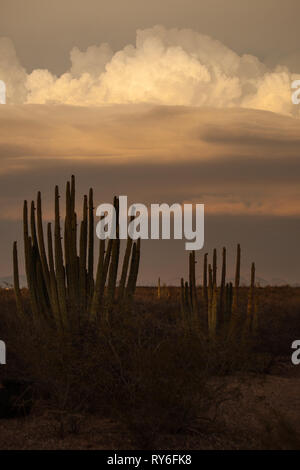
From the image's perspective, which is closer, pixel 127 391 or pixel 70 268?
pixel 127 391

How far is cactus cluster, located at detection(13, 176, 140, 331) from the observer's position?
13.9 metres

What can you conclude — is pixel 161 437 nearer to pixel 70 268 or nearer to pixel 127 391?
pixel 127 391

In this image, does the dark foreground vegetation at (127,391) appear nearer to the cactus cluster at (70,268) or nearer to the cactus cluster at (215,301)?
the cactus cluster at (70,268)

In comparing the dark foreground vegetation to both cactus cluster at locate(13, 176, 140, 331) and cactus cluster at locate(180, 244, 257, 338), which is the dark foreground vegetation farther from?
cactus cluster at locate(180, 244, 257, 338)

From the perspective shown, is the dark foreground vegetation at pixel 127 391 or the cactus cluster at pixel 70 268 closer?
the dark foreground vegetation at pixel 127 391

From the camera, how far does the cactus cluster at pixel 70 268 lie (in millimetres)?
13898

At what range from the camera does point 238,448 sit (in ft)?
30.9

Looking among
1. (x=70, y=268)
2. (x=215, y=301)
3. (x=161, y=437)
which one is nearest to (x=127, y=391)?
(x=161, y=437)

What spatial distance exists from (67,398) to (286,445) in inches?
148

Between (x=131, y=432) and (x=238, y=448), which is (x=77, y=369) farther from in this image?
(x=238, y=448)

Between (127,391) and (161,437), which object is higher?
(127,391)

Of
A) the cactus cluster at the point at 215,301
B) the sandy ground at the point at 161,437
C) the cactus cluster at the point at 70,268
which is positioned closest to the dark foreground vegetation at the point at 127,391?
the sandy ground at the point at 161,437

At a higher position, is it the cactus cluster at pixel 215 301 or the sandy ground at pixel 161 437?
the cactus cluster at pixel 215 301

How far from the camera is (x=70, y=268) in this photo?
46.0 ft
